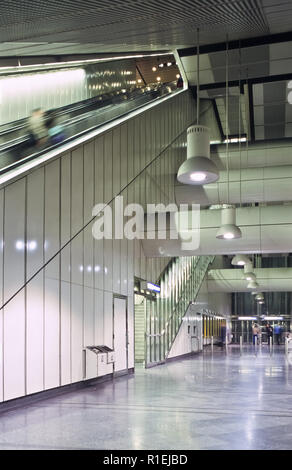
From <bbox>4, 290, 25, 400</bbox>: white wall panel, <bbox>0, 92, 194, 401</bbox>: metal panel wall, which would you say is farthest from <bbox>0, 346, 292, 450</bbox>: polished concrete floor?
<bbox>0, 92, 194, 401</bbox>: metal panel wall

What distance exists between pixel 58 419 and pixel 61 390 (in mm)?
3132

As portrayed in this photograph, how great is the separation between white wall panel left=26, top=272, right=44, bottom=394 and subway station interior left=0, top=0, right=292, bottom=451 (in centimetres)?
4

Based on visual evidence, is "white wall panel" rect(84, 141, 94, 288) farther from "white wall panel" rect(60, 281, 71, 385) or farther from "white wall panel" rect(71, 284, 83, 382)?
"white wall panel" rect(60, 281, 71, 385)

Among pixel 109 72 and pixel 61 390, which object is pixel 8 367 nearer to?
pixel 61 390

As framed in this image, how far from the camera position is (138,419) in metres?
7.67

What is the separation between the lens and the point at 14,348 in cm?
892

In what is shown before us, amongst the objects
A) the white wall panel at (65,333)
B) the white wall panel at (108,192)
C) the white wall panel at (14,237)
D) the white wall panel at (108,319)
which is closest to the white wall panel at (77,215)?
the white wall panel at (65,333)

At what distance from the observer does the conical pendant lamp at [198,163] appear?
715 cm

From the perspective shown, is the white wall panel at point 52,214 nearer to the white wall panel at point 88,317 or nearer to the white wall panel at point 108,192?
the white wall panel at point 88,317

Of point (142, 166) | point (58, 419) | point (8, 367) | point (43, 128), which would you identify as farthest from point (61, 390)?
point (142, 166)

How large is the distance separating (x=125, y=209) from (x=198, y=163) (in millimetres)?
8185

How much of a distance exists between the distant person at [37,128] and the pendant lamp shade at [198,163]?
3.95 m

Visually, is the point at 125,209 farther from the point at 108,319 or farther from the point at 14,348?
the point at 14,348

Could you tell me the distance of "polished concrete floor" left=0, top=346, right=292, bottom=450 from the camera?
20.0 feet
